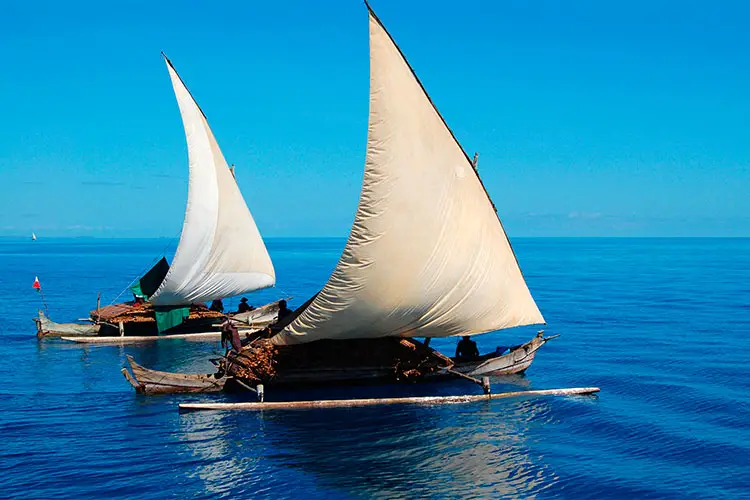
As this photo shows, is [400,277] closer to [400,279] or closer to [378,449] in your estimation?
[400,279]

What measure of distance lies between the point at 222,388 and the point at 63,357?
13749mm

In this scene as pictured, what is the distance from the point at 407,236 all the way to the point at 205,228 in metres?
19.3

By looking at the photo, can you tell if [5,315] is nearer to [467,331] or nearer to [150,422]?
[150,422]

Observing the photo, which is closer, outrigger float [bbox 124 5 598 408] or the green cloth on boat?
outrigger float [bbox 124 5 598 408]

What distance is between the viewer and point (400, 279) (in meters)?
22.1

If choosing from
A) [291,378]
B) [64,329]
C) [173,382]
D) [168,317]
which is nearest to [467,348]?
[291,378]

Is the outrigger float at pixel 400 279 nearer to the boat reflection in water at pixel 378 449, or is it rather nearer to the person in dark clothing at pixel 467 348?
the person in dark clothing at pixel 467 348

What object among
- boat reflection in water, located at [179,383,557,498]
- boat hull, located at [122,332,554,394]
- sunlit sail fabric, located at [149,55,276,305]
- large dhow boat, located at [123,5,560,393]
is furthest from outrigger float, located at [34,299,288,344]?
boat reflection in water, located at [179,383,557,498]

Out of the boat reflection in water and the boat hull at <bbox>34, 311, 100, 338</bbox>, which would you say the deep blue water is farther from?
the boat hull at <bbox>34, 311, 100, 338</bbox>

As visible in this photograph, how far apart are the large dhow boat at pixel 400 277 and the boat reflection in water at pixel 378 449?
1.55 m

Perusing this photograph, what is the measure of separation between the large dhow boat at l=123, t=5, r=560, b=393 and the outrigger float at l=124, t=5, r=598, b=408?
0.03 metres

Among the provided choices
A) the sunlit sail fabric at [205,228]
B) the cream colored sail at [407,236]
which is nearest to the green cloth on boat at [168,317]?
the sunlit sail fabric at [205,228]

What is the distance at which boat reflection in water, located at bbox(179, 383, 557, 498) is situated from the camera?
18.0 metres

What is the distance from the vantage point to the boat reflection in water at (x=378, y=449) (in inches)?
708
